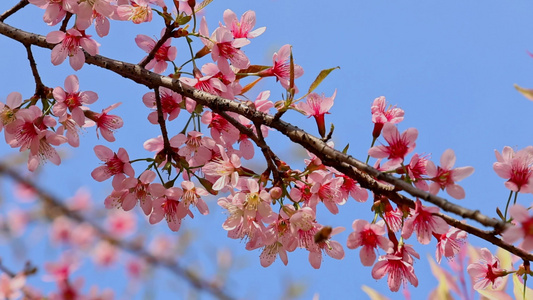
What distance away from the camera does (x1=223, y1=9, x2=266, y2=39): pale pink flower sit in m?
1.41

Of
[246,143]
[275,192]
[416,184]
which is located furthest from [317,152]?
[246,143]

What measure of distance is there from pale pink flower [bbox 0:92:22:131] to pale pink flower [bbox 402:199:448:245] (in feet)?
3.35

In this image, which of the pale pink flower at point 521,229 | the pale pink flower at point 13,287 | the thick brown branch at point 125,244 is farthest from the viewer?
the thick brown branch at point 125,244

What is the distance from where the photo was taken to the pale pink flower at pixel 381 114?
1.23m

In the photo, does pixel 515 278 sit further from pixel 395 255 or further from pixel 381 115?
pixel 381 115

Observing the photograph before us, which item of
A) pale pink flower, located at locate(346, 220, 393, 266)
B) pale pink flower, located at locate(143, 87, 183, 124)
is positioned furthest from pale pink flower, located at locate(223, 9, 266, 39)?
pale pink flower, located at locate(346, 220, 393, 266)

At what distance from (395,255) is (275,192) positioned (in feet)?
1.09

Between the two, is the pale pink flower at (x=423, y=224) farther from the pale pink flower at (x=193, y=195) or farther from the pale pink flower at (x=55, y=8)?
the pale pink flower at (x=55, y=8)

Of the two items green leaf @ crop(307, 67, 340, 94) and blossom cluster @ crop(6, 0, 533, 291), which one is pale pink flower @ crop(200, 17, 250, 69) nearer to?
blossom cluster @ crop(6, 0, 533, 291)

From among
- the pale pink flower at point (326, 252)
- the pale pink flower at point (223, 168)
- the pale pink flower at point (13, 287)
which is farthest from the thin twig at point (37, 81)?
the pale pink flower at point (13, 287)

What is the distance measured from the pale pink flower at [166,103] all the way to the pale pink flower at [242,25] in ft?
0.76

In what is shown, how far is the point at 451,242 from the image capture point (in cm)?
129

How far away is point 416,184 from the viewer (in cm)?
118

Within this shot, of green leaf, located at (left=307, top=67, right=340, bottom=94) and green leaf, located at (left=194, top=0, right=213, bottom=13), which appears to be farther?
green leaf, located at (left=194, top=0, right=213, bottom=13)
